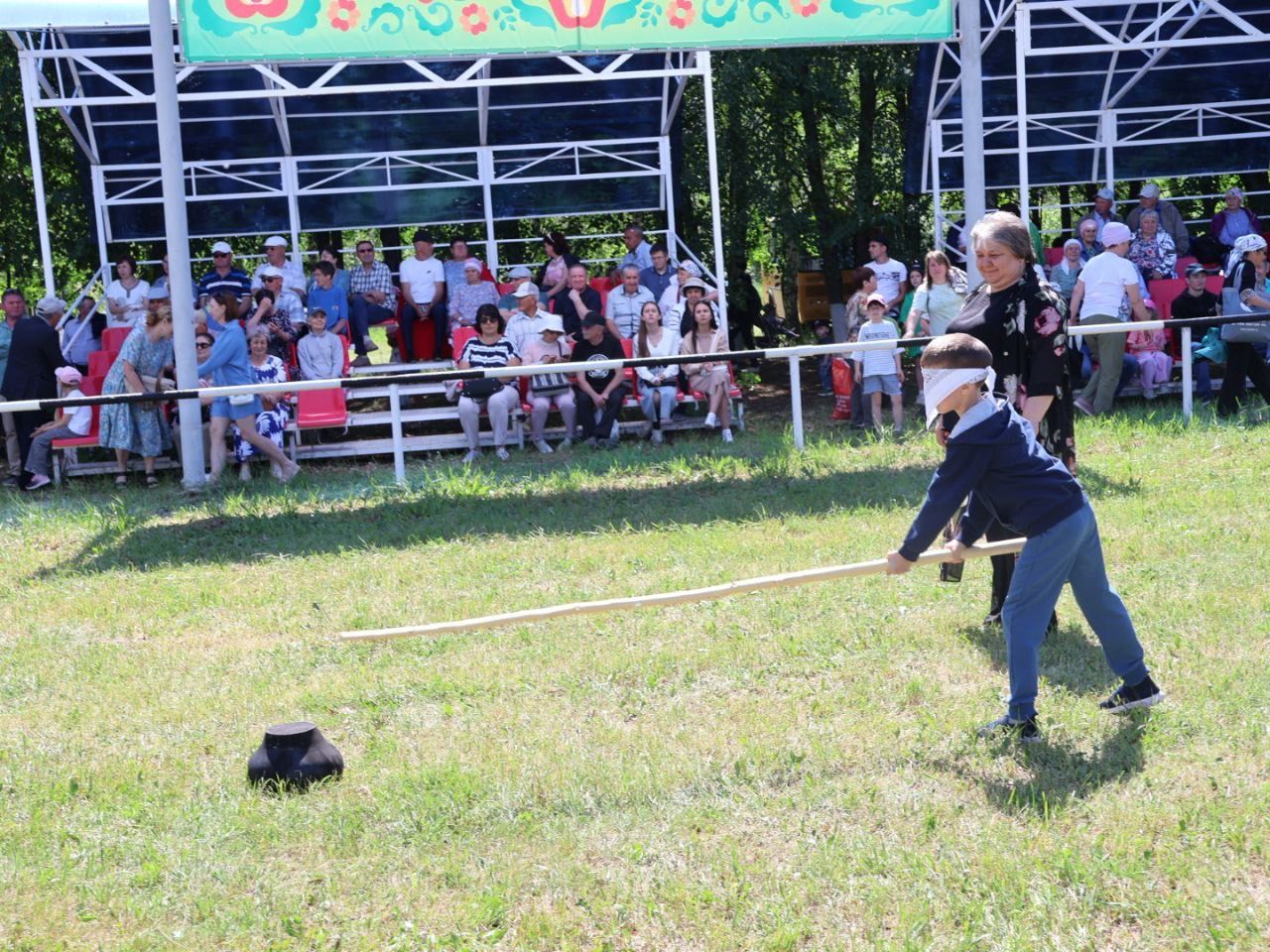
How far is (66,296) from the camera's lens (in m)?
21.2

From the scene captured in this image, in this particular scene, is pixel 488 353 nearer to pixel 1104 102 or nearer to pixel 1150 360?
pixel 1150 360

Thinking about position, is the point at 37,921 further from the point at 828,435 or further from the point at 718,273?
the point at 718,273

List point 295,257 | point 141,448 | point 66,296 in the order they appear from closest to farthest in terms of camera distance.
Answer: point 141,448, point 295,257, point 66,296

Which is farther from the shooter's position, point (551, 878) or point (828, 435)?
point (828, 435)

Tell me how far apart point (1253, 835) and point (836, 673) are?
7.10 ft

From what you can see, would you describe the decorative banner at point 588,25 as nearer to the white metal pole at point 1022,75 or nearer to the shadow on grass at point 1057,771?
the white metal pole at point 1022,75

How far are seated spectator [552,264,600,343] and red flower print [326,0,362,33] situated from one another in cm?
356

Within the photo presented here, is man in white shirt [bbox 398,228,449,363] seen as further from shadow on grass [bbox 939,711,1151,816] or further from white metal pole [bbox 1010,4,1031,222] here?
shadow on grass [bbox 939,711,1151,816]

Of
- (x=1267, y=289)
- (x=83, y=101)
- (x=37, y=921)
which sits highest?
(x=83, y=101)

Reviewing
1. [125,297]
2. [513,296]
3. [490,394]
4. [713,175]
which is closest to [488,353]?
[490,394]

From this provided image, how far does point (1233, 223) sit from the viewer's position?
17.0m

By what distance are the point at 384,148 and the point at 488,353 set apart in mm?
4598

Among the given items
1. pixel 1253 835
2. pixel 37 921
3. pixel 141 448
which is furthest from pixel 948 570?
pixel 141 448

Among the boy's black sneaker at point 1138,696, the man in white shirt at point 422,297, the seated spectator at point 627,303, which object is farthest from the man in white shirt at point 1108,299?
the boy's black sneaker at point 1138,696
